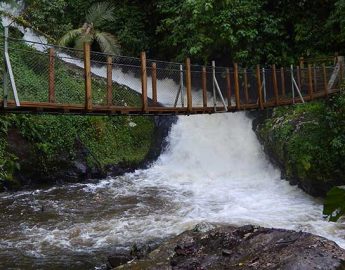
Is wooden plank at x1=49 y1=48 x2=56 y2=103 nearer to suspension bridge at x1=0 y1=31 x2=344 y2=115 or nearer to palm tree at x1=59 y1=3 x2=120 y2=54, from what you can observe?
suspension bridge at x1=0 y1=31 x2=344 y2=115

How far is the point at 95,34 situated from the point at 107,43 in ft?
2.49

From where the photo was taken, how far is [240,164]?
12062 mm

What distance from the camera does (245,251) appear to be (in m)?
5.14

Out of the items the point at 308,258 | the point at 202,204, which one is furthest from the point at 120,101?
the point at 308,258

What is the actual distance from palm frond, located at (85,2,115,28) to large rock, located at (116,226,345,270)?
1197 centimetres

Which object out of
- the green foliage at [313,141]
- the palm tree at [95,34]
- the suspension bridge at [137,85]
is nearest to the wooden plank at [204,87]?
the suspension bridge at [137,85]

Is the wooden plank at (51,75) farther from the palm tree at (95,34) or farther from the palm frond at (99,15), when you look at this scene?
the palm frond at (99,15)

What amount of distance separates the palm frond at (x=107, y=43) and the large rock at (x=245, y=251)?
34.7 ft

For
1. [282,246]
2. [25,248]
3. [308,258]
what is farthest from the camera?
[25,248]

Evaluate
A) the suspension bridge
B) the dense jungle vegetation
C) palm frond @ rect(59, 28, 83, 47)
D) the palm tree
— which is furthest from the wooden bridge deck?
palm frond @ rect(59, 28, 83, 47)

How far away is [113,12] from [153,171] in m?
7.94

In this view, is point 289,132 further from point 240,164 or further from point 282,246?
point 282,246

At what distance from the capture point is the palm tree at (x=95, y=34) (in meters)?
15.3

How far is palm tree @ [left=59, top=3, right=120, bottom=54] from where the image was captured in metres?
15.3
